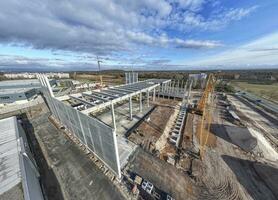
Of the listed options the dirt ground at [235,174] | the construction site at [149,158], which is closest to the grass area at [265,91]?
the construction site at [149,158]

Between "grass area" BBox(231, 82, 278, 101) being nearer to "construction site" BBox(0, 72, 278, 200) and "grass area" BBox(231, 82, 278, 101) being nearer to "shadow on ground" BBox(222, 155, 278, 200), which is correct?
"construction site" BBox(0, 72, 278, 200)

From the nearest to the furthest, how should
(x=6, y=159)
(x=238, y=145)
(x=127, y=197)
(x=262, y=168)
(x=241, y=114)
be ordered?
(x=127, y=197), (x=6, y=159), (x=262, y=168), (x=238, y=145), (x=241, y=114)

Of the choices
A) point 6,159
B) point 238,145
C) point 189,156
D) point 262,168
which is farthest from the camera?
point 238,145

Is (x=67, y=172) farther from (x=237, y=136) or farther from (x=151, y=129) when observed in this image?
(x=237, y=136)

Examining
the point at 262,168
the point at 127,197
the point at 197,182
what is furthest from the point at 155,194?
the point at 262,168

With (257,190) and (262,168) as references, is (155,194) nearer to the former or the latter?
(257,190)

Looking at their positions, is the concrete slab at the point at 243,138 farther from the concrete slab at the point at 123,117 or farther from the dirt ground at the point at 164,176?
the concrete slab at the point at 123,117
